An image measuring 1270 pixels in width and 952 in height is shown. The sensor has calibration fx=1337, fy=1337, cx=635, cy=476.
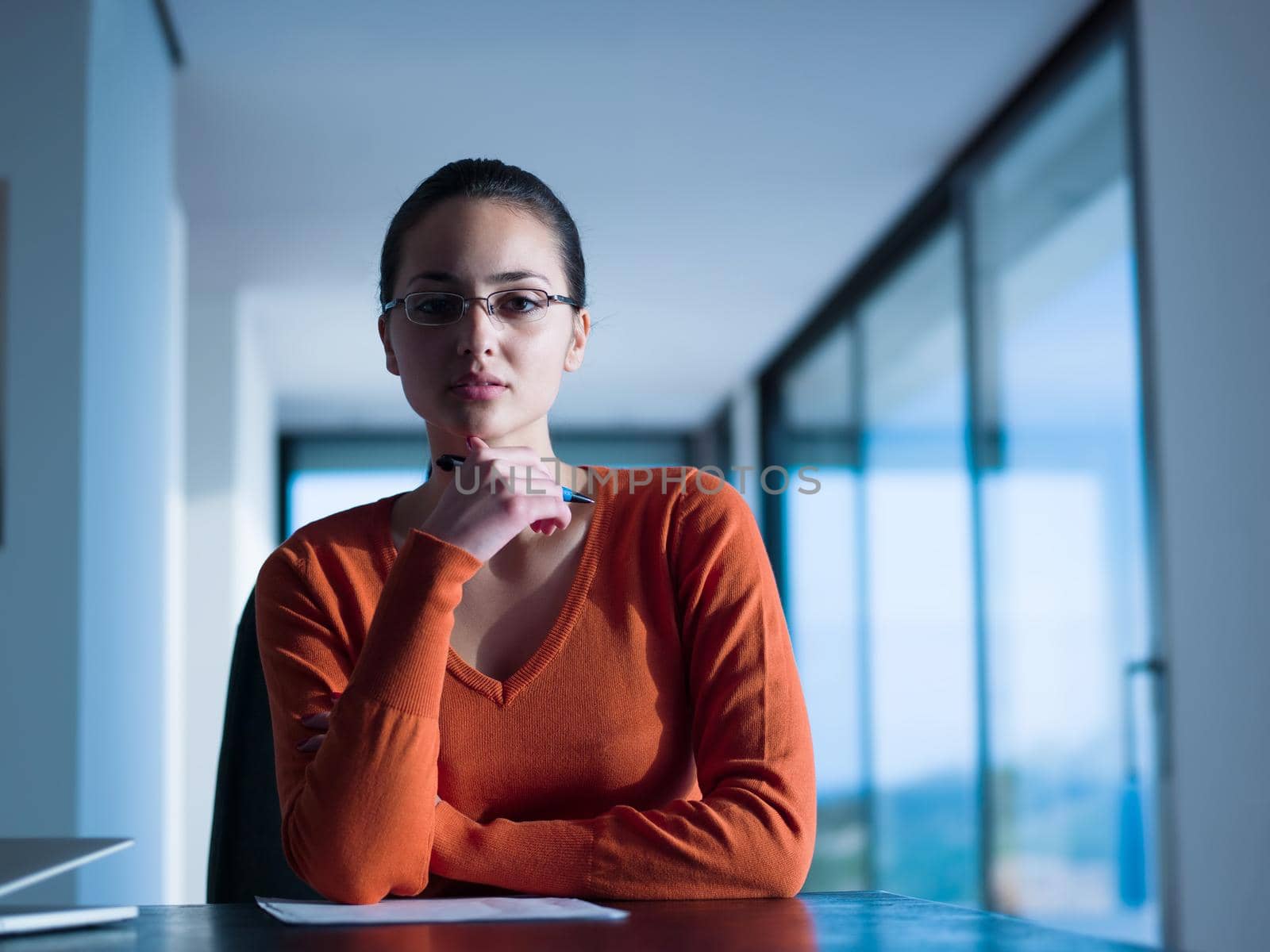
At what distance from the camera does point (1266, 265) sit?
2.48 metres

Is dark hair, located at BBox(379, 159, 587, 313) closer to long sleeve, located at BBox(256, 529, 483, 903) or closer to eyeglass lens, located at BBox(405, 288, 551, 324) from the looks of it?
eyeglass lens, located at BBox(405, 288, 551, 324)

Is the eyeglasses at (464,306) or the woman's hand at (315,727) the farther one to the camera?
the eyeglasses at (464,306)

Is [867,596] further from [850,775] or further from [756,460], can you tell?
[756,460]

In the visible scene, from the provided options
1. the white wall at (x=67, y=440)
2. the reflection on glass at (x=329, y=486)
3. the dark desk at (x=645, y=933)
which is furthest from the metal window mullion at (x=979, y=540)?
the reflection on glass at (x=329, y=486)

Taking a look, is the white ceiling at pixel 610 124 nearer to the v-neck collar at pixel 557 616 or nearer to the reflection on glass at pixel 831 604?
the reflection on glass at pixel 831 604

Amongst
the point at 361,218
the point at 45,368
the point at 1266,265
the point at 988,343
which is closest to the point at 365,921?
the point at 45,368

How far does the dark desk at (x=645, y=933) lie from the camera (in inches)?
31.1

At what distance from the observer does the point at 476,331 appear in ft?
4.21

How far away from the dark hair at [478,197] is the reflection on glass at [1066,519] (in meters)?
2.04

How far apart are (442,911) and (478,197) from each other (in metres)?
0.71

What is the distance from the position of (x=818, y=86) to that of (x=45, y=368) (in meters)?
2.28

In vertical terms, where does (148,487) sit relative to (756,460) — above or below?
below

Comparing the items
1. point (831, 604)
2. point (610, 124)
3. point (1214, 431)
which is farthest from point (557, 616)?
point (831, 604)

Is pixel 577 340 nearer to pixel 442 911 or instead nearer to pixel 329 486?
pixel 442 911
